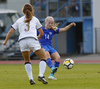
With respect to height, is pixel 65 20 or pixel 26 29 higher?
pixel 26 29

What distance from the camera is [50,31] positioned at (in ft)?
42.3

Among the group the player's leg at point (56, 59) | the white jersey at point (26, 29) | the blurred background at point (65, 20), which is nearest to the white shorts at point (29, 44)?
the white jersey at point (26, 29)

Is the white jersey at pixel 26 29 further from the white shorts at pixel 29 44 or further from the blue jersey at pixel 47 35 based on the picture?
the blue jersey at pixel 47 35

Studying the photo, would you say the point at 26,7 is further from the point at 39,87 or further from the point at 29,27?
the point at 39,87

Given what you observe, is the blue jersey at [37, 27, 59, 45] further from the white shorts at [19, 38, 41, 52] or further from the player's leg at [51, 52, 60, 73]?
the white shorts at [19, 38, 41, 52]

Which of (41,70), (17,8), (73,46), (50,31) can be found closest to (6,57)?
(17,8)

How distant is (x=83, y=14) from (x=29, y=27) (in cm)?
2395

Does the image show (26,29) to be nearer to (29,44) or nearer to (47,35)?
(29,44)

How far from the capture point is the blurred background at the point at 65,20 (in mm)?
30777

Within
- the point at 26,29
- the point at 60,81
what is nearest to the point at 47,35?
the point at 60,81

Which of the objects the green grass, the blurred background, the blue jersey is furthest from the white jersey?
the blurred background

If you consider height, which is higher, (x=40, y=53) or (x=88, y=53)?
(x=40, y=53)

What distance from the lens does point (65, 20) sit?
3297cm

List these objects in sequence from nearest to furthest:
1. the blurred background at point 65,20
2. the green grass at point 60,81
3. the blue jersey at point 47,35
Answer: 1. the green grass at point 60,81
2. the blue jersey at point 47,35
3. the blurred background at point 65,20
